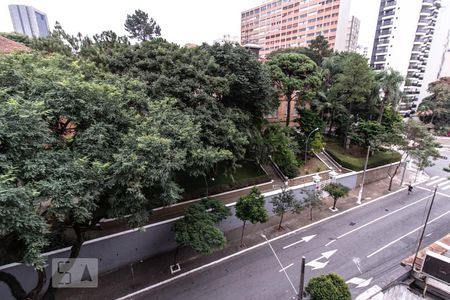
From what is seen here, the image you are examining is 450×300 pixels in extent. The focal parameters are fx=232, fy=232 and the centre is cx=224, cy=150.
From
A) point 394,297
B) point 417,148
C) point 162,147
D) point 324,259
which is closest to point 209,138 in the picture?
point 162,147

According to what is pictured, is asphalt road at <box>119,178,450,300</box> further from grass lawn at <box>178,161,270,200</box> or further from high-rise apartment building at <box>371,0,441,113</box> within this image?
high-rise apartment building at <box>371,0,441,113</box>

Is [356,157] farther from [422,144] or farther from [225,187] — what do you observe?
[225,187]

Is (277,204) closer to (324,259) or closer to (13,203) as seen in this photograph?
(324,259)

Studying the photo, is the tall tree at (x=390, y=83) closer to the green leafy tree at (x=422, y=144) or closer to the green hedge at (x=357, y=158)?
the green leafy tree at (x=422, y=144)

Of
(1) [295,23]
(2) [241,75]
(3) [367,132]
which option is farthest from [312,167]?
(1) [295,23]

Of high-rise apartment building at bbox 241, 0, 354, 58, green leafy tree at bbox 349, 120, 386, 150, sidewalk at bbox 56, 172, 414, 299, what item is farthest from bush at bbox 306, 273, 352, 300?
high-rise apartment building at bbox 241, 0, 354, 58

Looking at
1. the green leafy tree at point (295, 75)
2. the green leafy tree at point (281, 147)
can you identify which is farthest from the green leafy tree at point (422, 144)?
the green leafy tree at point (281, 147)
